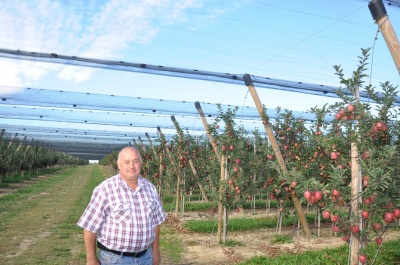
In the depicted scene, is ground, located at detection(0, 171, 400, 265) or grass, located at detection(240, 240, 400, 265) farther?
ground, located at detection(0, 171, 400, 265)

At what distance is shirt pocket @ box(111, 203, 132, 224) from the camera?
9.48 ft

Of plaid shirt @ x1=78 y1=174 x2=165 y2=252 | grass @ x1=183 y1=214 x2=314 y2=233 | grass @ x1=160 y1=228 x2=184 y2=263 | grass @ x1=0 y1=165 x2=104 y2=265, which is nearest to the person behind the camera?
plaid shirt @ x1=78 y1=174 x2=165 y2=252

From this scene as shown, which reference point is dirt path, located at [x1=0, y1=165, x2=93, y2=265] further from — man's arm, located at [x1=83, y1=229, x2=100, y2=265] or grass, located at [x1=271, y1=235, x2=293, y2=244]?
grass, located at [x1=271, y1=235, x2=293, y2=244]

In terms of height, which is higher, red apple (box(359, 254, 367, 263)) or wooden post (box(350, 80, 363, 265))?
wooden post (box(350, 80, 363, 265))

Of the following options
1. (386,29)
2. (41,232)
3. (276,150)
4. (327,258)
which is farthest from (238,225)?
(386,29)

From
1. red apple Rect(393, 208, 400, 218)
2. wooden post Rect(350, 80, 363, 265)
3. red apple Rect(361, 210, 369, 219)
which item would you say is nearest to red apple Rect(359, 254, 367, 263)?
wooden post Rect(350, 80, 363, 265)

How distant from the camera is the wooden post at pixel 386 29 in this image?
12.6 feet

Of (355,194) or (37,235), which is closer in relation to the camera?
(355,194)

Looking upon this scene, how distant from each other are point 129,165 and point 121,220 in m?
0.45

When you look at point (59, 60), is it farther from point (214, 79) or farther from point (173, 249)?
point (173, 249)

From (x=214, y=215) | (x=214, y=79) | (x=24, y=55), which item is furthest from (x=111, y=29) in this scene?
(x=214, y=215)

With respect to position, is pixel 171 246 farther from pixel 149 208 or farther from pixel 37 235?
pixel 149 208

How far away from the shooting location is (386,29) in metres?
3.94

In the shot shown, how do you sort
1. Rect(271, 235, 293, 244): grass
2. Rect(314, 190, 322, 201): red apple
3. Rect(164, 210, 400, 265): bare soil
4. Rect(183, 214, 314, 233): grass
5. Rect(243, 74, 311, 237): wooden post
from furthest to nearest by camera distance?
Rect(183, 214, 314, 233): grass, Rect(243, 74, 311, 237): wooden post, Rect(271, 235, 293, 244): grass, Rect(164, 210, 400, 265): bare soil, Rect(314, 190, 322, 201): red apple
